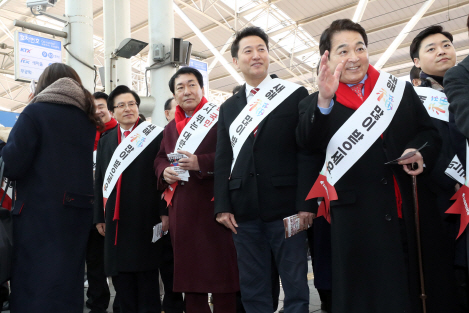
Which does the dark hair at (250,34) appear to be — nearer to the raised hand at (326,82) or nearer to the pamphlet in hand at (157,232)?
the raised hand at (326,82)

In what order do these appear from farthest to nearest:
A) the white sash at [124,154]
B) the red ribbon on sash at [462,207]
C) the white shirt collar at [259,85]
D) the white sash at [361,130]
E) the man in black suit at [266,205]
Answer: the white sash at [124,154] → the white shirt collar at [259,85] → the man in black suit at [266,205] → the white sash at [361,130] → the red ribbon on sash at [462,207]

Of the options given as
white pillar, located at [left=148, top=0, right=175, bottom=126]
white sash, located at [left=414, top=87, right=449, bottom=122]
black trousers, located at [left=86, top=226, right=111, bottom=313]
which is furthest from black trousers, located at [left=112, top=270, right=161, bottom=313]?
white pillar, located at [left=148, top=0, right=175, bottom=126]

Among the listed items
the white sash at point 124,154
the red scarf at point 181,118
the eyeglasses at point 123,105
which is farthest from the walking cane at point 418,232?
the eyeglasses at point 123,105

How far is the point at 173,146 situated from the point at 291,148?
0.96 m

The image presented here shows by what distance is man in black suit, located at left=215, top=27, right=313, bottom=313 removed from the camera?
2.16 metres

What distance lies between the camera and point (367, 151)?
190 cm

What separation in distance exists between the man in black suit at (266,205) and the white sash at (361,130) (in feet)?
0.88

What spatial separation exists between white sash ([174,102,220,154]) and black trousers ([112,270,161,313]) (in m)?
0.93

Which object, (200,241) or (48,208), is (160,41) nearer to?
(200,241)

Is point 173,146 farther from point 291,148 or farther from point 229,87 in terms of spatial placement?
point 229,87

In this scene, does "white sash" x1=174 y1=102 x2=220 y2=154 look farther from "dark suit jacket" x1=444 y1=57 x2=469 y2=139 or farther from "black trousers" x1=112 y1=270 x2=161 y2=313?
"dark suit jacket" x1=444 y1=57 x2=469 y2=139

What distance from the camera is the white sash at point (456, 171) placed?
2025mm

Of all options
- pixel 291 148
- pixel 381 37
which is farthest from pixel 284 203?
pixel 381 37

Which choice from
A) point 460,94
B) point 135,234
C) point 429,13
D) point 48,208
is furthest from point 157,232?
point 429,13
